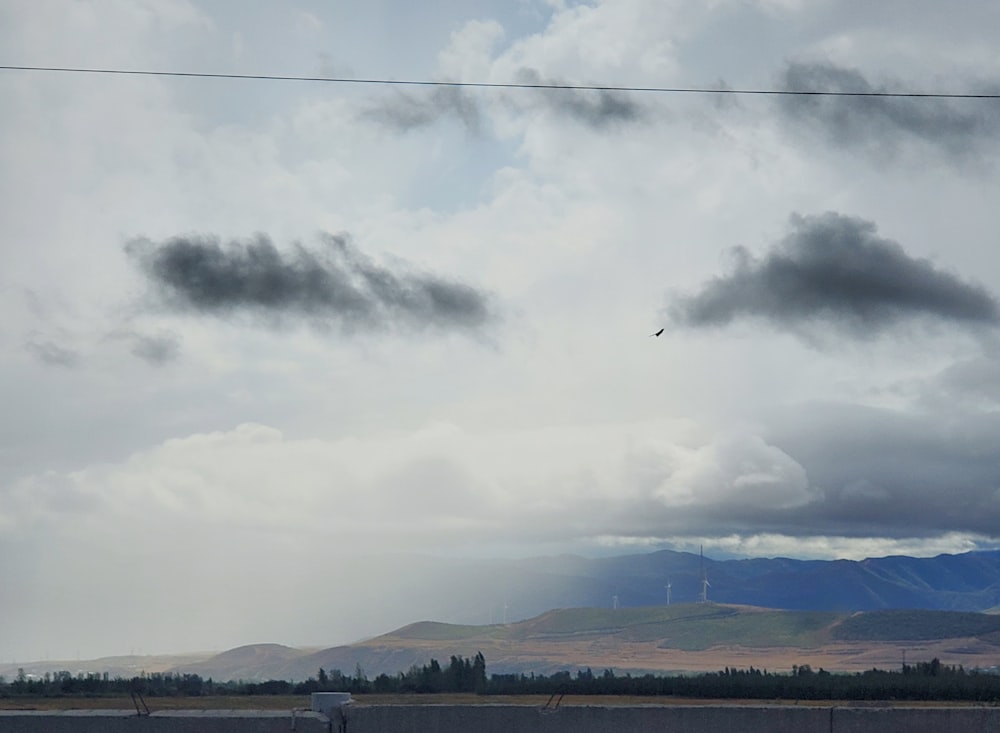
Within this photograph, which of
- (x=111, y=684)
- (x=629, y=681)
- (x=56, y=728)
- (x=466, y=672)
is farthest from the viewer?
(x=629, y=681)

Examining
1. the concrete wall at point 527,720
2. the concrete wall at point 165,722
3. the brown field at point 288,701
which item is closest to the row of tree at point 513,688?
the brown field at point 288,701

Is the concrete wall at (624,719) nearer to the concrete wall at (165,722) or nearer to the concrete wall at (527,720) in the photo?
the concrete wall at (527,720)

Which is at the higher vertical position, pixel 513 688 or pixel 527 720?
pixel 527 720

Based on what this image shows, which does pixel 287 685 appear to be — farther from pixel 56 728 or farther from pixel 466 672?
pixel 56 728

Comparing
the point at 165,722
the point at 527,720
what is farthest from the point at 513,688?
the point at 165,722

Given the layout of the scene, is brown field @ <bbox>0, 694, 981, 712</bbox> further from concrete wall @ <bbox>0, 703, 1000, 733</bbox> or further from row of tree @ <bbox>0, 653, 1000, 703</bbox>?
concrete wall @ <bbox>0, 703, 1000, 733</bbox>

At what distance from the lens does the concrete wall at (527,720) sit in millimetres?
21359

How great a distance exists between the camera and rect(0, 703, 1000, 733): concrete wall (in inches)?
841

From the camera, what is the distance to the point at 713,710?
72.5 ft

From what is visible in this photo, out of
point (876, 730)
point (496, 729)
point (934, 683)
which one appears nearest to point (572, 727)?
point (496, 729)

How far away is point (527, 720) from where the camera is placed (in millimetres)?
22000

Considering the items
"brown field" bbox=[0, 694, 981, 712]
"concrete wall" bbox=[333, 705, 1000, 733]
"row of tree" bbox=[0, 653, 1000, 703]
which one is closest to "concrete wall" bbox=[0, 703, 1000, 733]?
"concrete wall" bbox=[333, 705, 1000, 733]

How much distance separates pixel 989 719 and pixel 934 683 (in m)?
40.1

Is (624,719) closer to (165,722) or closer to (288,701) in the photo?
(165,722)
